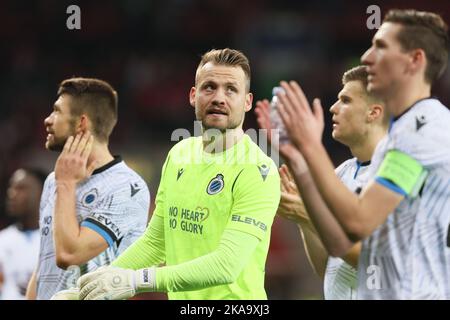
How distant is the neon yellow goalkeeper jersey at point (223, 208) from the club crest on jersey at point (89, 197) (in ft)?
3.39

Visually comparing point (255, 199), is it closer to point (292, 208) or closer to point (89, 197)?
point (292, 208)

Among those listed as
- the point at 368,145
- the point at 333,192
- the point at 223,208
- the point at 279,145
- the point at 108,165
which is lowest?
the point at 333,192

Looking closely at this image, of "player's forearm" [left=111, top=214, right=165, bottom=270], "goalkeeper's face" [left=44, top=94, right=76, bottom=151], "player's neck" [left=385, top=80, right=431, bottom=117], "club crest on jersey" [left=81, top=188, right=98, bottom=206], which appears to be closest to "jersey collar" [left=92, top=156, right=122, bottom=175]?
"club crest on jersey" [left=81, top=188, right=98, bottom=206]

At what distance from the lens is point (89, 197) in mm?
6074

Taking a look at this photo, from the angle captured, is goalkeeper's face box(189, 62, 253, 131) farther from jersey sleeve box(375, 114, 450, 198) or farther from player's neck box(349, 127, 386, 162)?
jersey sleeve box(375, 114, 450, 198)

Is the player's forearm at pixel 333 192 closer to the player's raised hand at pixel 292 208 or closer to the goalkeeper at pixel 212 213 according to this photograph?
the goalkeeper at pixel 212 213

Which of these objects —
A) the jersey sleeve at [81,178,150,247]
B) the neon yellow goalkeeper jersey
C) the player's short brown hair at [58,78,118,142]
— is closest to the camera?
the neon yellow goalkeeper jersey

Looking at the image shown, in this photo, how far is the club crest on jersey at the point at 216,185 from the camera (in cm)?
496

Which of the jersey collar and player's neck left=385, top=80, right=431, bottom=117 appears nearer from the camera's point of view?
player's neck left=385, top=80, right=431, bottom=117

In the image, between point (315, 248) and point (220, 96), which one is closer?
point (220, 96)

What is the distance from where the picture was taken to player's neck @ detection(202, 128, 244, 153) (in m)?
5.11

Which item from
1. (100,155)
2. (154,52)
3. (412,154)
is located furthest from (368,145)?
(154,52)

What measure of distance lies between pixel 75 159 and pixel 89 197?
297 mm

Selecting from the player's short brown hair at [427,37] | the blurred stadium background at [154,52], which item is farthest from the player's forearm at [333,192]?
the blurred stadium background at [154,52]
